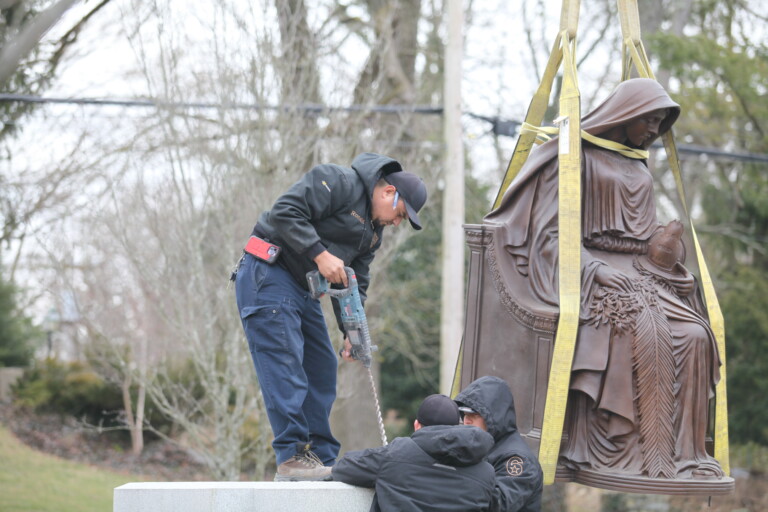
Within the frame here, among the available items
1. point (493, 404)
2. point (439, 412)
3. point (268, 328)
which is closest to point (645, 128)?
point (493, 404)

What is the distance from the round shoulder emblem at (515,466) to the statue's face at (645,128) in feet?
6.59

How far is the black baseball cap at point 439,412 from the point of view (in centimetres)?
410

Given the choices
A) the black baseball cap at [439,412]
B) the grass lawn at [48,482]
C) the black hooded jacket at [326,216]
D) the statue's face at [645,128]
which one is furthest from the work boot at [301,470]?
the grass lawn at [48,482]

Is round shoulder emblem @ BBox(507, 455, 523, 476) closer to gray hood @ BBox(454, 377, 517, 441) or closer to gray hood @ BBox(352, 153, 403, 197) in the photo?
gray hood @ BBox(454, 377, 517, 441)

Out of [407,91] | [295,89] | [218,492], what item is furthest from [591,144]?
[407,91]

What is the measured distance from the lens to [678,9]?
16453 millimetres

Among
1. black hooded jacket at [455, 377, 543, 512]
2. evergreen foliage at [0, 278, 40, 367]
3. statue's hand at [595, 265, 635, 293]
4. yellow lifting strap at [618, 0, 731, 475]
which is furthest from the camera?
evergreen foliage at [0, 278, 40, 367]

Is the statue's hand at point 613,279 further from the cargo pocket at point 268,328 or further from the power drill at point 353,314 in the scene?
the cargo pocket at point 268,328

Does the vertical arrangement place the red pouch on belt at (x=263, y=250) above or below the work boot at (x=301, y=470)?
above

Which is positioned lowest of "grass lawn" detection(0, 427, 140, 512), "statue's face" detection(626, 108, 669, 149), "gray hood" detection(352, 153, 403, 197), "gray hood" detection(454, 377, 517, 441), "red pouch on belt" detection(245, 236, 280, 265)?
"grass lawn" detection(0, 427, 140, 512)

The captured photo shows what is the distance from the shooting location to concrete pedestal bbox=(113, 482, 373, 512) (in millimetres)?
4102

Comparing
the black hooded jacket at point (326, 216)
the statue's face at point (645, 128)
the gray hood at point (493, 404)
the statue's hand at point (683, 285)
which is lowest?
the gray hood at point (493, 404)

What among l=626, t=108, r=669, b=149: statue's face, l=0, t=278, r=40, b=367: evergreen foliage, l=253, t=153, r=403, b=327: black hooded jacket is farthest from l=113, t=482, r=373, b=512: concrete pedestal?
l=0, t=278, r=40, b=367: evergreen foliage

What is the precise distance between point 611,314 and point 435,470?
1379mm
